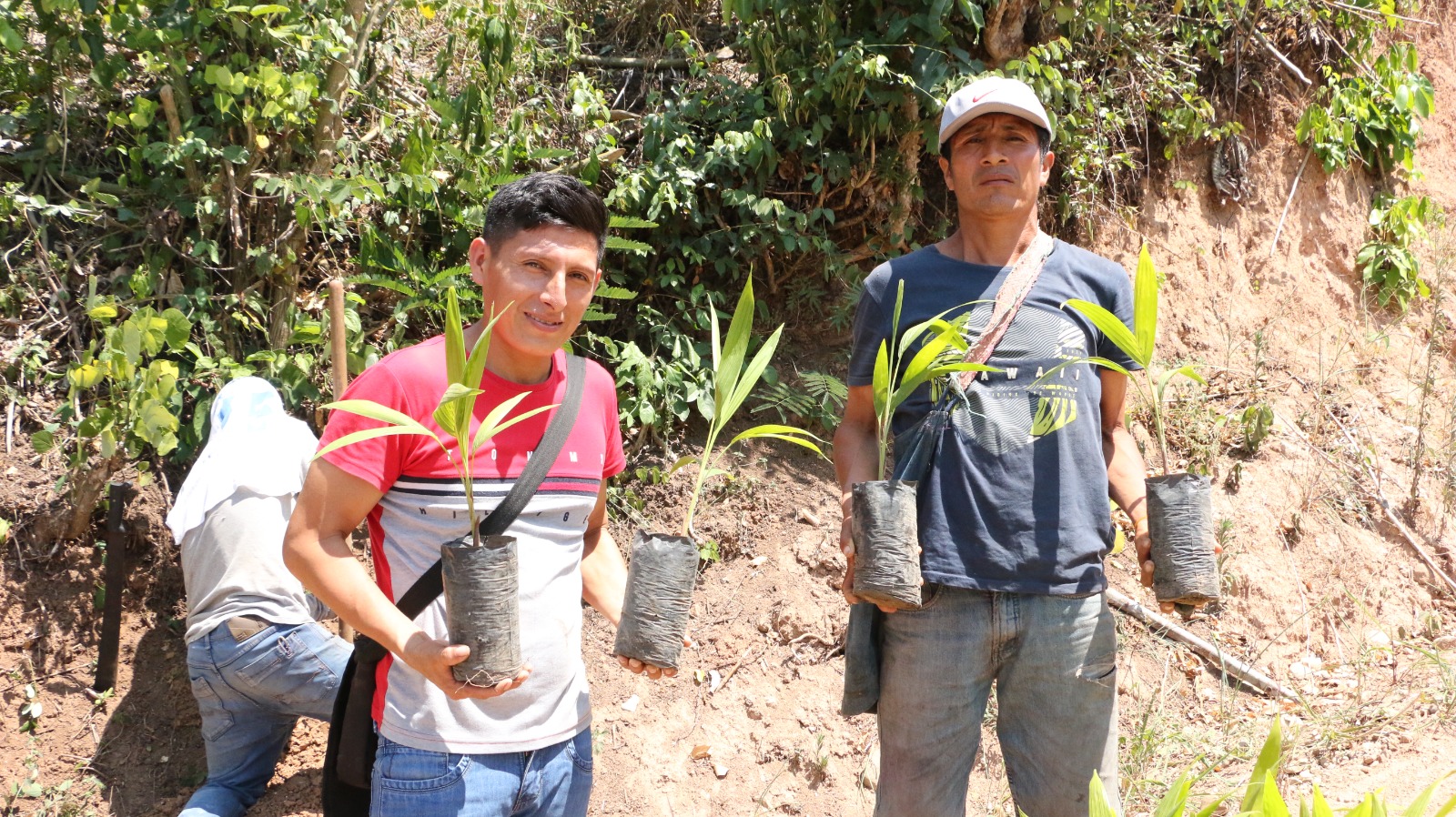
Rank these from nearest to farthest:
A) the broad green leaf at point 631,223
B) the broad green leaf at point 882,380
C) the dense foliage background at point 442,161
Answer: the broad green leaf at point 882,380 → the dense foliage background at point 442,161 → the broad green leaf at point 631,223

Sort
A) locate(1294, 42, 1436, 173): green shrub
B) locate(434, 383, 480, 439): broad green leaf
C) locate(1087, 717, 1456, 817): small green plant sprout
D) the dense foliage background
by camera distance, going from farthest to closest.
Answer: locate(1294, 42, 1436, 173): green shrub < the dense foliage background < locate(434, 383, 480, 439): broad green leaf < locate(1087, 717, 1456, 817): small green plant sprout

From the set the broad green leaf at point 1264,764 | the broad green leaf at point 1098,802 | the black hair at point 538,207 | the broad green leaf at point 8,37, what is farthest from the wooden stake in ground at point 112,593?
the broad green leaf at point 1264,764

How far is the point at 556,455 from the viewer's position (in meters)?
1.88

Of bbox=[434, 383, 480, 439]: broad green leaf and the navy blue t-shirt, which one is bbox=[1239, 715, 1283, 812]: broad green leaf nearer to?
the navy blue t-shirt

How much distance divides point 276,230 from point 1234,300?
15.1ft

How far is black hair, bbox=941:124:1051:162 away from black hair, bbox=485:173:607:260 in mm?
835

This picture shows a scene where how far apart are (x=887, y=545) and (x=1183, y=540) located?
59cm

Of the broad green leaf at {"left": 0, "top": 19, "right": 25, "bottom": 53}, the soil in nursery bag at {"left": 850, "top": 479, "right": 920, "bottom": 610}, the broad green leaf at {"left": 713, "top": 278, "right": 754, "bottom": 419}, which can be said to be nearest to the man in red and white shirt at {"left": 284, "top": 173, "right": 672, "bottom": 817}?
the broad green leaf at {"left": 713, "top": 278, "right": 754, "bottom": 419}

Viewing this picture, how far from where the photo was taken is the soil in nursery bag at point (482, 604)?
63.2 inches

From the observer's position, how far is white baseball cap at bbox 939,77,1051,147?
217cm

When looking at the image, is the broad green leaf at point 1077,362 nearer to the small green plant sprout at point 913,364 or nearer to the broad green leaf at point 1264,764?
the small green plant sprout at point 913,364

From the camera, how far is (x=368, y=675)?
1.89 m

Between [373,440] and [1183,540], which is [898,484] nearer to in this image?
[1183,540]

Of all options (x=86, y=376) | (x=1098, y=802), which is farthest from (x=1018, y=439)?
(x=86, y=376)
